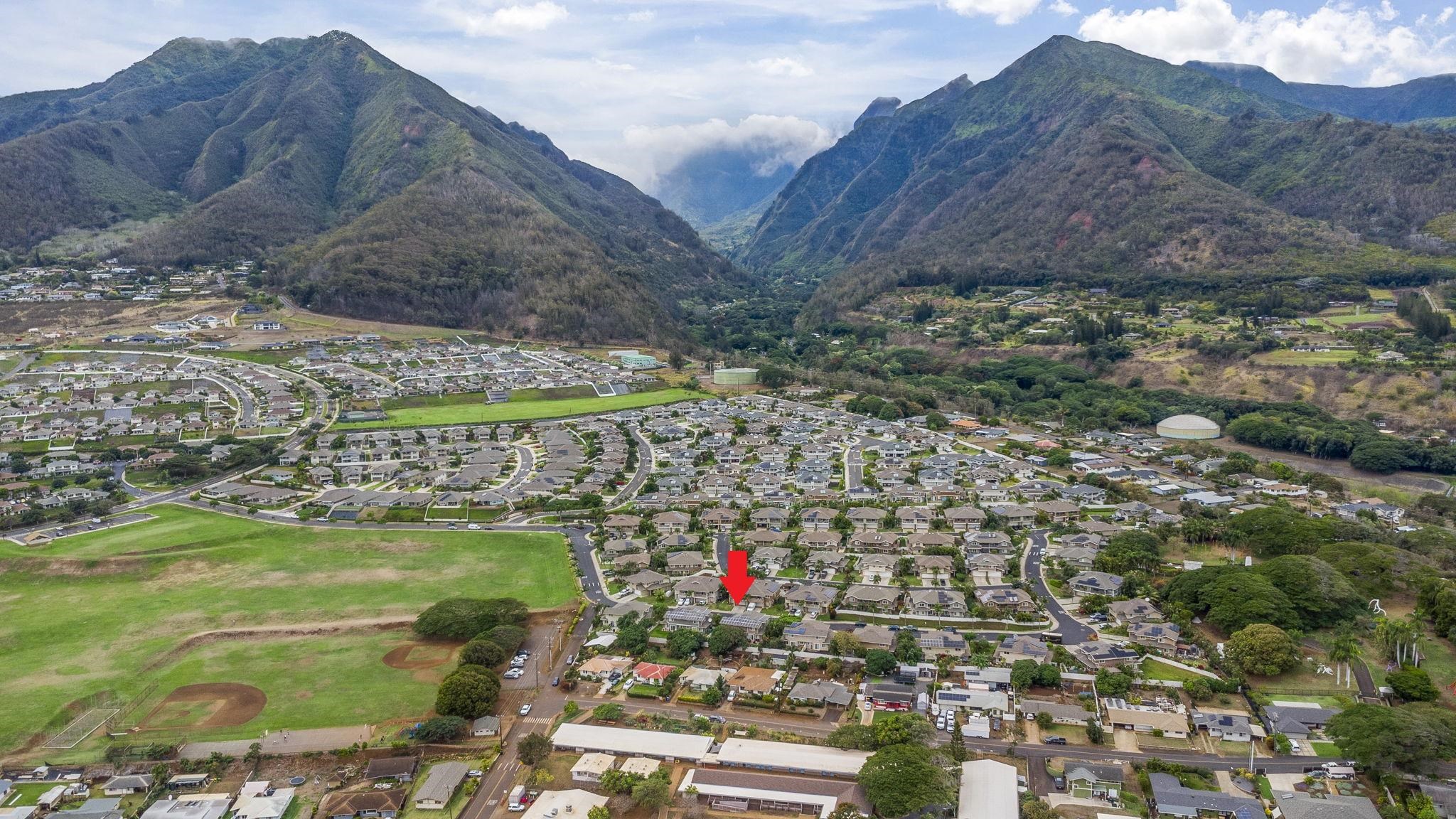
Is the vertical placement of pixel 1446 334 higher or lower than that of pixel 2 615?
higher

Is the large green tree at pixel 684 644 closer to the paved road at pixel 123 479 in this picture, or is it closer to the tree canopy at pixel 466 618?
the tree canopy at pixel 466 618

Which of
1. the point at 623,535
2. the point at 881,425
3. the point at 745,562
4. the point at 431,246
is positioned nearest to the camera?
the point at 745,562

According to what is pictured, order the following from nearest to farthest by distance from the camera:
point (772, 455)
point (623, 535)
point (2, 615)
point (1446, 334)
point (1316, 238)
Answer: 1. point (2, 615)
2. point (623, 535)
3. point (772, 455)
4. point (1446, 334)
5. point (1316, 238)

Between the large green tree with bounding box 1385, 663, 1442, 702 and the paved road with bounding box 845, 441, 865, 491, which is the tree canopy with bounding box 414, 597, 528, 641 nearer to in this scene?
the paved road with bounding box 845, 441, 865, 491

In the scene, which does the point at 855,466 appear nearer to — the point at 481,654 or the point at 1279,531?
the point at 1279,531

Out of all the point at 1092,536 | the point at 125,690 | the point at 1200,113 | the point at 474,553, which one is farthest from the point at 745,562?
the point at 1200,113

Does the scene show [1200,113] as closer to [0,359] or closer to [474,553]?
[474,553]

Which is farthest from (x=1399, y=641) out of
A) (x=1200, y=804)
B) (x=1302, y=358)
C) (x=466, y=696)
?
(x=1302, y=358)
